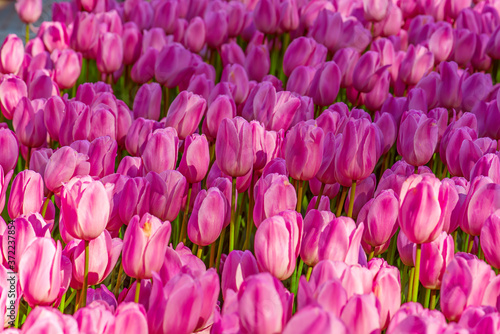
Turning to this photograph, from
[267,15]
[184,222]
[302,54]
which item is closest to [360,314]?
[184,222]

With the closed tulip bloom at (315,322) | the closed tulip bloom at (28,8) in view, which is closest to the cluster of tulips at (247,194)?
the closed tulip bloom at (315,322)

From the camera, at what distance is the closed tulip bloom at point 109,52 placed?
2354mm

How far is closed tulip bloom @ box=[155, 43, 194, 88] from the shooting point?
217 cm

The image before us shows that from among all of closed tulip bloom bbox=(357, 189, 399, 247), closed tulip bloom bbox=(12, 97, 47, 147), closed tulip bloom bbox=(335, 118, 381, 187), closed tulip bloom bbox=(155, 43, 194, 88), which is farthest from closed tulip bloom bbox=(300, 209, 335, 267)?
closed tulip bloom bbox=(155, 43, 194, 88)

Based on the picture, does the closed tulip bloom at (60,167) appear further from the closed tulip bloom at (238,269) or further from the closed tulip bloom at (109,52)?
the closed tulip bloom at (109,52)

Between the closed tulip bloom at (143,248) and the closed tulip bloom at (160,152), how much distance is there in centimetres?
40

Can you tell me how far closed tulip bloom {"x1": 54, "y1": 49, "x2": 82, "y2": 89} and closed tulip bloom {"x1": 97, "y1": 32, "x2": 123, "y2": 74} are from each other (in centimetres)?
13

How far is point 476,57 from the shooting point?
2598 millimetres

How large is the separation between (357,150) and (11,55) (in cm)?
133

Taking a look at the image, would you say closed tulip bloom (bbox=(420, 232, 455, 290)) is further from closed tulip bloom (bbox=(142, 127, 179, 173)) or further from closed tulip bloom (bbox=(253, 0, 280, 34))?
closed tulip bloom (bbox=(253, 0, 280, 34))

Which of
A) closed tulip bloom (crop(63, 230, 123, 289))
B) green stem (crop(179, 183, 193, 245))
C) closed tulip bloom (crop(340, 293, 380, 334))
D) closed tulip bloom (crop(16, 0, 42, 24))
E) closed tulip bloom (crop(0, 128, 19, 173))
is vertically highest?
closed tulip bloom (crop(16, 0, 42, 24))

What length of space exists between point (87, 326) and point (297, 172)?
0.65 m

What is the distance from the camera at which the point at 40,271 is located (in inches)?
40.5

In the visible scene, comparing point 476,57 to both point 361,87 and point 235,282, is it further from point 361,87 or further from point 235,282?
point 235,282
